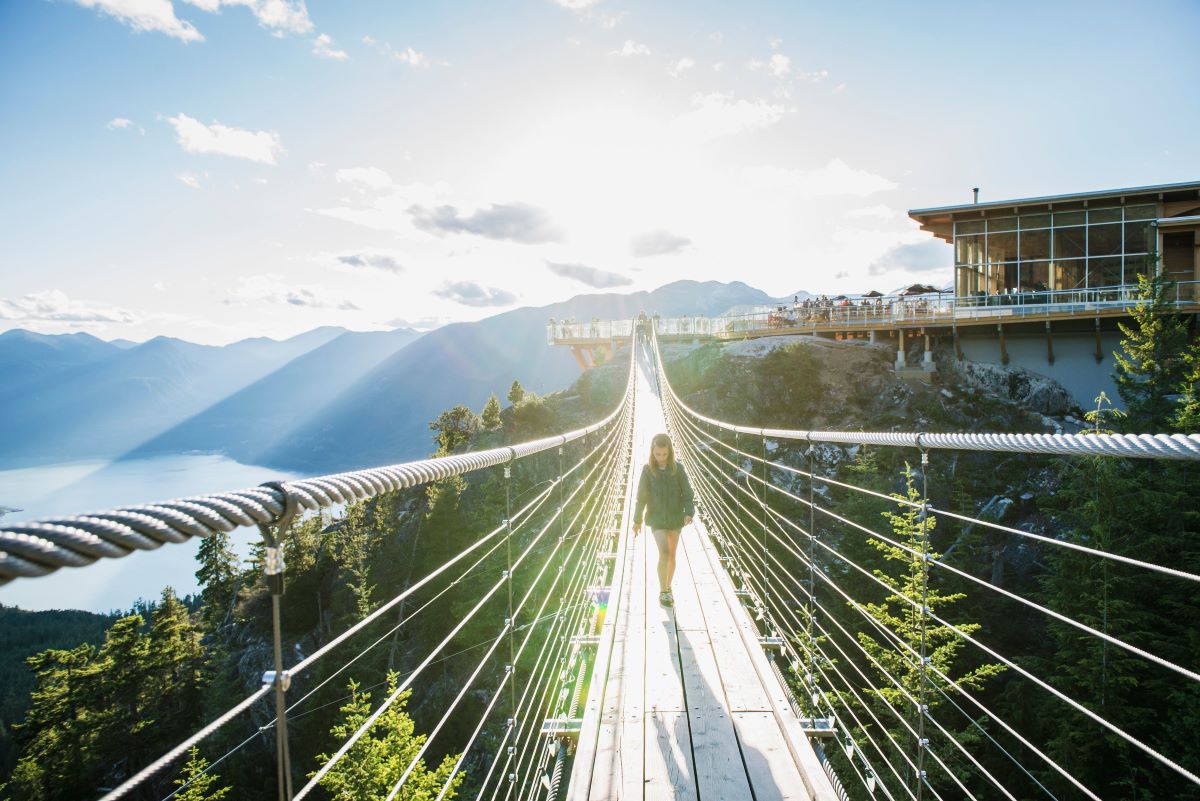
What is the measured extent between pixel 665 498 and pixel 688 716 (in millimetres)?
1595

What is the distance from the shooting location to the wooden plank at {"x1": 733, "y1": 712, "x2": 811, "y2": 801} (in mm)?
2301

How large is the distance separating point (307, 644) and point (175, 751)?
1502 inches

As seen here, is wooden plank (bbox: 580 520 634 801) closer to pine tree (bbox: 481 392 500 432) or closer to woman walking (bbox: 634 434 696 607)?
woman walking (bbox: 634 434 696 607)

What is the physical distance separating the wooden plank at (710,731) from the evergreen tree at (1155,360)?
1280 centimetres

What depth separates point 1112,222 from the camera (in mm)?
17828

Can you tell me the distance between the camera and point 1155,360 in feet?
42.7

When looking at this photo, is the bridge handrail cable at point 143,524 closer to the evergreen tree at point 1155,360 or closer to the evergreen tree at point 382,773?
the evergreen tree at point 382,773

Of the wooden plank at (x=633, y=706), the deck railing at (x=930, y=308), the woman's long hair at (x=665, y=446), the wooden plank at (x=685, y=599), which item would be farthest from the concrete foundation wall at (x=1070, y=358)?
the wooden plank at (x=633, y=706)

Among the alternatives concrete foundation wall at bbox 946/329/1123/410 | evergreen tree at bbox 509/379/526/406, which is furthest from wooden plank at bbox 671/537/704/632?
evergreen tree at bbox 509/379/526/406

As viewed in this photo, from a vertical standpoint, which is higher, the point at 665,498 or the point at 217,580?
the point at 665,498

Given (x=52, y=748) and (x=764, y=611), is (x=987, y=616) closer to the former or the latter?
(x=764, y=611)

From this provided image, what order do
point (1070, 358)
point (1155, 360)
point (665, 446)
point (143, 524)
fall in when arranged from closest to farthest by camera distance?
1. point (143, 524)
2. point (665, 446)
3. point (1155, 360)
4. point (1070, 358)

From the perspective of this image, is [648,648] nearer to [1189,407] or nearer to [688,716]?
[688,716]

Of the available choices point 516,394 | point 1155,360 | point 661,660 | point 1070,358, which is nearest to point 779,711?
point 661,660
